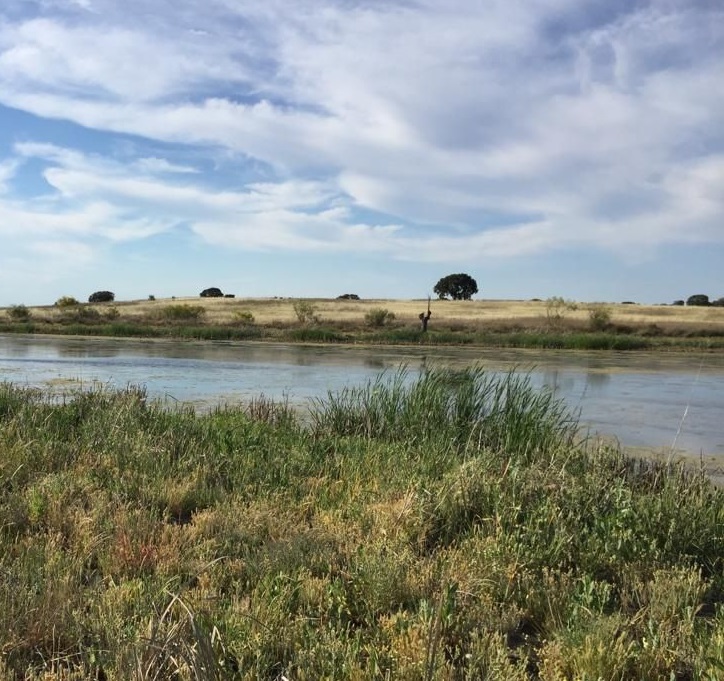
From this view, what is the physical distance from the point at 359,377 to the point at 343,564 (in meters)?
17.5

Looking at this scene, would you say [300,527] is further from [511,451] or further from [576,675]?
[511,451]

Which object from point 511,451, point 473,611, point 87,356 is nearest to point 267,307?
point 87,356

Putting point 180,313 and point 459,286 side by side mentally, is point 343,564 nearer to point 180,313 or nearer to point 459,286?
point 180,313

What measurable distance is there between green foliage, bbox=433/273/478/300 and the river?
256 feet

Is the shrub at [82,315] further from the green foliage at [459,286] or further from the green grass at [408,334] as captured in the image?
the green foliage at [459,286]

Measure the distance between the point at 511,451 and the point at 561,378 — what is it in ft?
55.0

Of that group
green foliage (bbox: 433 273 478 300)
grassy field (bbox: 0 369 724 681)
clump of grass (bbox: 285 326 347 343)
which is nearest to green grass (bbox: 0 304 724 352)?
clump of grass (bbox: 285 326 347 343)

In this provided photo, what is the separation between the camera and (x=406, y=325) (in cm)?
5484

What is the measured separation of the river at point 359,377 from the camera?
1494cm

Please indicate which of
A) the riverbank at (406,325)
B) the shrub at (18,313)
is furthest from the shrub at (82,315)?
the shrub at (18,313)

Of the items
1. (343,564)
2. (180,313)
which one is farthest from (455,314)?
(343,564)

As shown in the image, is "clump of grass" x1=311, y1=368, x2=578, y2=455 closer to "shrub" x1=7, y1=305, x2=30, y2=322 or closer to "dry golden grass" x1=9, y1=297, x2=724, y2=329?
"dry golden grass" x1=9, y1=297, x2=724, y2=329

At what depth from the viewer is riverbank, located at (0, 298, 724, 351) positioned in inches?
1783

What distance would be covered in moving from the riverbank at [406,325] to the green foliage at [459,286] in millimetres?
45583
